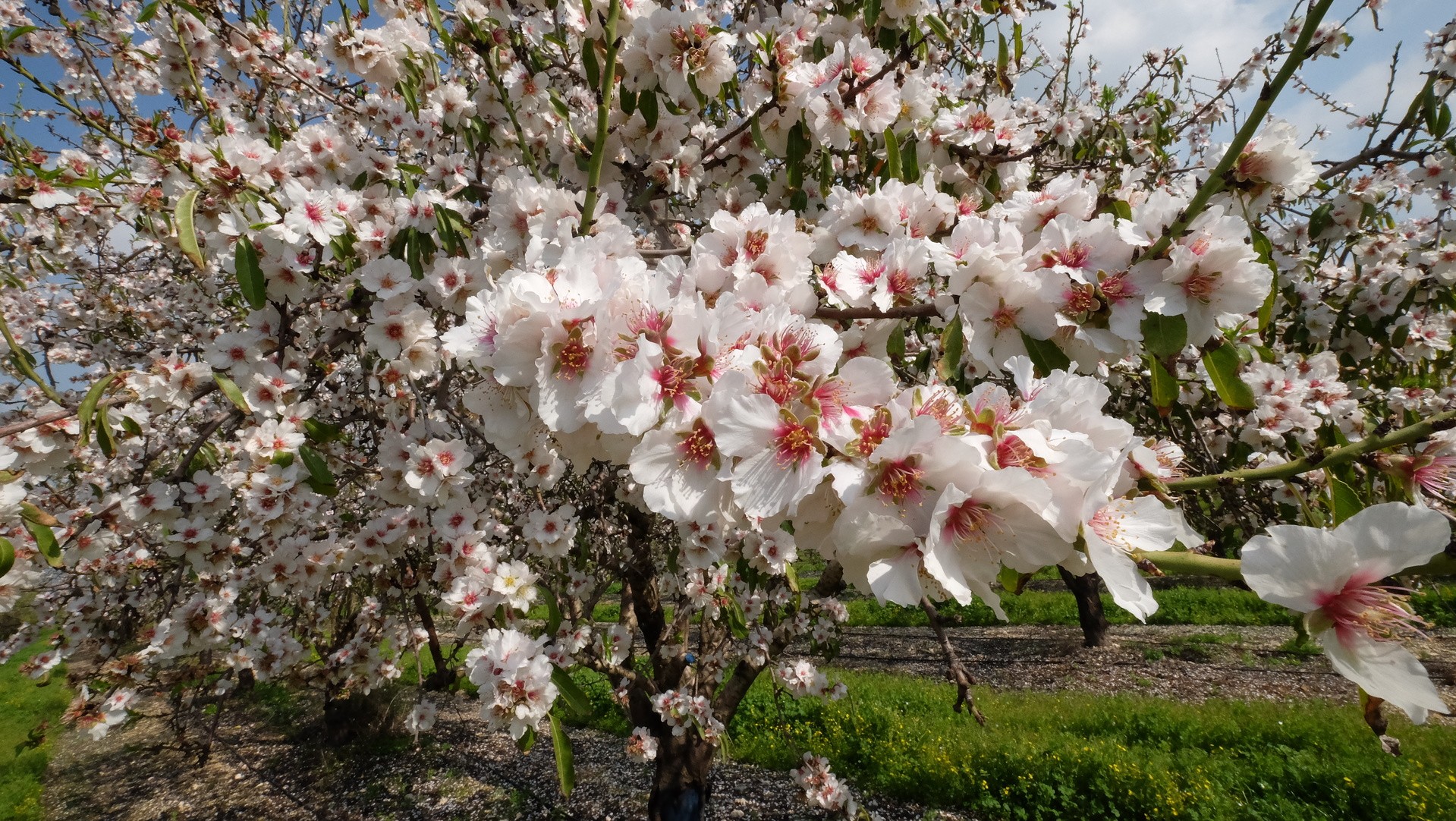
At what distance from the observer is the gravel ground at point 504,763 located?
19.1 feet

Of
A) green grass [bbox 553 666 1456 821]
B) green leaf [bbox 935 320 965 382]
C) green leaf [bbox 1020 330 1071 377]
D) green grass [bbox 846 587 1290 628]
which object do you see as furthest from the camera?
green grass [bbox 846 587 1290 628]

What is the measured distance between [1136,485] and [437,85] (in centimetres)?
219

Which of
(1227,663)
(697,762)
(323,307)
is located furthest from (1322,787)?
(323,307)

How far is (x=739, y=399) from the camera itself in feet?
2.44

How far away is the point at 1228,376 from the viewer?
3.35ft

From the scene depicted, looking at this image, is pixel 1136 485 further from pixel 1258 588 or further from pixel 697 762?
pixel 697 762

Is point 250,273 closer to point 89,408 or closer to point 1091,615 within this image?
point 89,408

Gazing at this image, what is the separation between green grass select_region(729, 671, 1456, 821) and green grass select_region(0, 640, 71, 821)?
6.44 meters

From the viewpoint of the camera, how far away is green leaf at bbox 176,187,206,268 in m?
1.21

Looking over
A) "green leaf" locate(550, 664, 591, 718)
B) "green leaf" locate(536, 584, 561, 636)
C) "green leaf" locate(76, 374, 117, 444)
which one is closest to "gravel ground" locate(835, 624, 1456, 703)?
"green leaf" locate(536, 584, 561, 636)

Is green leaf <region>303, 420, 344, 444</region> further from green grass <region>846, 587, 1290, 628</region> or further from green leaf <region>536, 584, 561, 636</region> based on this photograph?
green grass <region>846, 587, 1290, 628</region>

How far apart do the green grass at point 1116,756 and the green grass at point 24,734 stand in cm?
644

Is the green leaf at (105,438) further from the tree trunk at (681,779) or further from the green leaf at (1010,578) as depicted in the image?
the tree trunk at (681,779)

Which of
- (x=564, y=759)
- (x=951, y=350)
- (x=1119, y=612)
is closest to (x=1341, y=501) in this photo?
(x=951, y=350)
